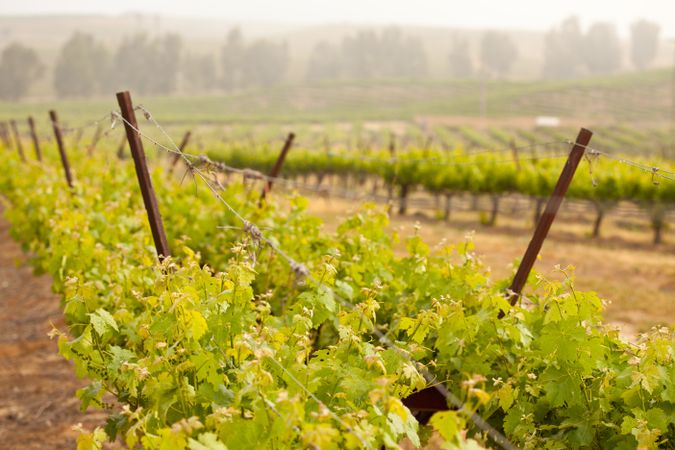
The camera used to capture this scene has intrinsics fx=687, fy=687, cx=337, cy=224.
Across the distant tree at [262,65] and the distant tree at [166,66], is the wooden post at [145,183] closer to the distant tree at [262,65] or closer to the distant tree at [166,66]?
the distant tree at [166,66]

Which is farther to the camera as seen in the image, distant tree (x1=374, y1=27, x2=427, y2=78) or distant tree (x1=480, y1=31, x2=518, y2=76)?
distant tree (x1=374, y1=27, x2=427, y2=78)

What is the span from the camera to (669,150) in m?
41.2

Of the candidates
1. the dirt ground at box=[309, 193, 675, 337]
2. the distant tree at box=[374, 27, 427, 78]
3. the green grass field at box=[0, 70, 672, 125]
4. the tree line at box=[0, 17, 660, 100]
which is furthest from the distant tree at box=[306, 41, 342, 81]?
the dirt ground at box=[309, 193, 675, 337]

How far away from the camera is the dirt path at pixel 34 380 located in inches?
245

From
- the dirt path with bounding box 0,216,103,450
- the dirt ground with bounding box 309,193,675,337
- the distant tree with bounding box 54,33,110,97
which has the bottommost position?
the dirt ground with bounding box 309,193,675,337

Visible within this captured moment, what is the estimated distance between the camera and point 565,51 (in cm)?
13875

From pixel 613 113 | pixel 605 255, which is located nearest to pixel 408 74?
pixel 613 113

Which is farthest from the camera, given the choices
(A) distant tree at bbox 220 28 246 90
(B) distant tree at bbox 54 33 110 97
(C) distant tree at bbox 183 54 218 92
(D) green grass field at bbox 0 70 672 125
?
(A) distant tree at bbox 220 28 246 90

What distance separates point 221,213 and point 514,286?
3495 mm

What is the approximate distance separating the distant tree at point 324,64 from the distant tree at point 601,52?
50211 mm

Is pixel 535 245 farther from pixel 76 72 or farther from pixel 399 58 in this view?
pixel 399 58

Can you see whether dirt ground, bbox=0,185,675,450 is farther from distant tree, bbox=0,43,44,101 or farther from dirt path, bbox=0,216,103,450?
distant tree, bbox=0,43,44,101

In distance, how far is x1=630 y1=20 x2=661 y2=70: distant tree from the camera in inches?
5221

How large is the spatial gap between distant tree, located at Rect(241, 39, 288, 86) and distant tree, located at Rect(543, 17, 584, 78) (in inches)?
2079
